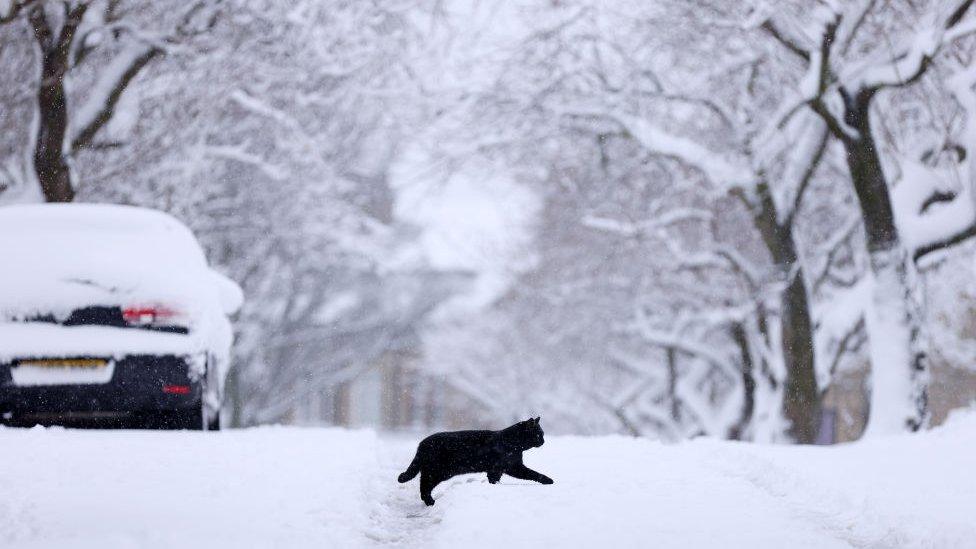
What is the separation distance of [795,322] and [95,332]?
36.3ft

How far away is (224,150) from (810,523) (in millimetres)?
13498

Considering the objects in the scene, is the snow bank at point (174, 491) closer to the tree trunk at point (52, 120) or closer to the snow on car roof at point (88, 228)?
the snow on car roof at point (88, 228)

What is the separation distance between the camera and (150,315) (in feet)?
27.5

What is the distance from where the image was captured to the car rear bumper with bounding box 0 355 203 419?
825 cm

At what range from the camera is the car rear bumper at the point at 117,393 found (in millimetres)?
8250

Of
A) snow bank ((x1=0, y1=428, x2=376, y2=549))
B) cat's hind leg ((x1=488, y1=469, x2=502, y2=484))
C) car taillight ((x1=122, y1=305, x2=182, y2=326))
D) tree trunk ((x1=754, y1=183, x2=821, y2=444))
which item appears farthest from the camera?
tree trunk ((x1=754, y1=183, x2=821, y2=444))

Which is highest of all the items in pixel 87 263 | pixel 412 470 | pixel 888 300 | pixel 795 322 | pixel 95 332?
pixel 87 263

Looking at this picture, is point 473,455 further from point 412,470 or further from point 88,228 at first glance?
point 88,228

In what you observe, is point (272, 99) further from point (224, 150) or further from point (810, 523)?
point (810, 523)

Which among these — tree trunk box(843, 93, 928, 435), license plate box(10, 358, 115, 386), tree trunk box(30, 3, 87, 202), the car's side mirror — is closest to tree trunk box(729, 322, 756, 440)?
tree trunk box(843, 93, 928, 435)

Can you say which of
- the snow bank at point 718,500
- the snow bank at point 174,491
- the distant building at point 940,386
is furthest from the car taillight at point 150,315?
the distant building at point 940,386

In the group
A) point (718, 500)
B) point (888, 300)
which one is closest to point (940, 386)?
point (888, 300)

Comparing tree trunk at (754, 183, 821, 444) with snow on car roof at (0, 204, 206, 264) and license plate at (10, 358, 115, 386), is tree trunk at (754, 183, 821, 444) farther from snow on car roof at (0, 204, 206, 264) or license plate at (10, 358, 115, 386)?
license plate at (10, 358, 115, 386)

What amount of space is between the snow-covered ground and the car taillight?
77 cm
